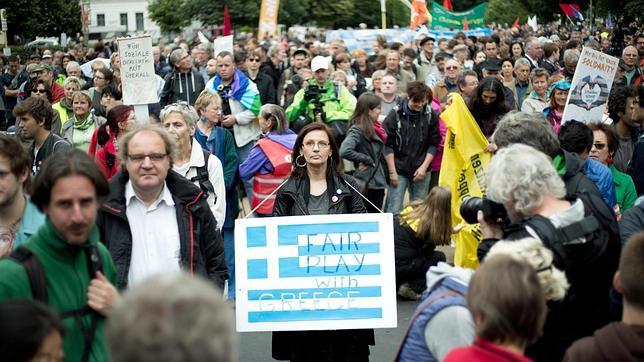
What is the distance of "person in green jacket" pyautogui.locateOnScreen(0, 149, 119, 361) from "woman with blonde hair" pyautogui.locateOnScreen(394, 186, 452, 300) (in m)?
5.32

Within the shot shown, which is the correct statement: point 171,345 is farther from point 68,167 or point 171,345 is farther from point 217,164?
point 217,164

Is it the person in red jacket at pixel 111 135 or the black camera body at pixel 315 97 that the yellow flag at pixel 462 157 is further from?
the black camera body at pixel 315 97

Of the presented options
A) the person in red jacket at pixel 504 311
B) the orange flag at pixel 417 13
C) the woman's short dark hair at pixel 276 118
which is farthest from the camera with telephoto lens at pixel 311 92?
the orange flag at pixel 417 13

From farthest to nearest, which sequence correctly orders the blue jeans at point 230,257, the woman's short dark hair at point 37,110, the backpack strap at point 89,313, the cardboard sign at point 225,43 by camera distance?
Result: the cardboard sign at point 225,43 < the blue jeans at point 230,257 < the woman's short dark hair at point 37,110 < the backpack strap at point 89,313

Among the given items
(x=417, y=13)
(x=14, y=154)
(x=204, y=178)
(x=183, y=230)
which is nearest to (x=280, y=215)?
(x=204, y=178)

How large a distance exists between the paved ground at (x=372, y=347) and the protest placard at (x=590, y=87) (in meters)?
2.36

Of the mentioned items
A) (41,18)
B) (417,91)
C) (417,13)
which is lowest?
(41,18)

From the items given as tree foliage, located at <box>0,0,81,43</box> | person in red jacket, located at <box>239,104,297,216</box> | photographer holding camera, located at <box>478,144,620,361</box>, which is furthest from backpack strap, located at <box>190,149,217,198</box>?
tree foliage, located at <box>0,0,81,43</box>

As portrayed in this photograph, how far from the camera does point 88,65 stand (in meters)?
19.4

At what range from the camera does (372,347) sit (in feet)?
27.3

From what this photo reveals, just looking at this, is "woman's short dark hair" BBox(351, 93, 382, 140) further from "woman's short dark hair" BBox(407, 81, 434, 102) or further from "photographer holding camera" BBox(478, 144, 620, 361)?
"photographer holding camera" BBox(478, 144, 620, 361)

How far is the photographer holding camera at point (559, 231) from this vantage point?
4234mm

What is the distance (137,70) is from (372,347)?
385cm

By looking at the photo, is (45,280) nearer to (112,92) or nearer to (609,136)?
(609,136)
